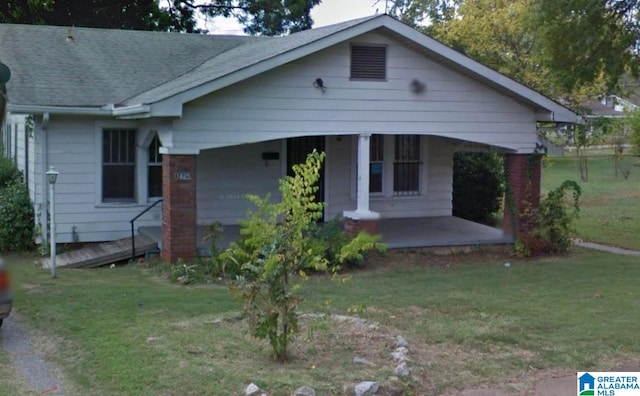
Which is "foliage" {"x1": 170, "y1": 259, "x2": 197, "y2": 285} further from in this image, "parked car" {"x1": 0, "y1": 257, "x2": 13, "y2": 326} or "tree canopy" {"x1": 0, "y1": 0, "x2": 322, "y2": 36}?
"tree canopy" {"x1": 0, "y1": 0, "x2": 322, "y2": 36}

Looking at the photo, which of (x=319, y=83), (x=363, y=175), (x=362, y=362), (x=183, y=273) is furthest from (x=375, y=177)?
(x=362, y=362)

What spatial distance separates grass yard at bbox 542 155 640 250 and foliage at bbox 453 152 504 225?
2298mm

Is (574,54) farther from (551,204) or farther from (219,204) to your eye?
(219,204)

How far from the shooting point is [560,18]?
16.8 metres

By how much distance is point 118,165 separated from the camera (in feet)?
50.7

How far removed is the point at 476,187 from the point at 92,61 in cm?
967

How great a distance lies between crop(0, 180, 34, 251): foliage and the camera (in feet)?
49.8

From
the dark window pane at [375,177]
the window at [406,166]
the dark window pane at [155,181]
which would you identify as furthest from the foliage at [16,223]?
the window at [406,166]

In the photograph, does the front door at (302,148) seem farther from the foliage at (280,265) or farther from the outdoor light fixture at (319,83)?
the foliage at (280,265)

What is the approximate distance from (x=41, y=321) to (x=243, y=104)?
17.8 ft

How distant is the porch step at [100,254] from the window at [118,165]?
3.58 feet

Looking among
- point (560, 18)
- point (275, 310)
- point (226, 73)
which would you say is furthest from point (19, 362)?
point (560, 18)

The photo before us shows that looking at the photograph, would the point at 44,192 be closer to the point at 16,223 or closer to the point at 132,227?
the point at 16,223

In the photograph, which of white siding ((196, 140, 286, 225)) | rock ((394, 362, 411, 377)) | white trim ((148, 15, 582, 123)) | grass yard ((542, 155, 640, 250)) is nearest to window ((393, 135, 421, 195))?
→ white siding ((196, 140, 286, 225))
